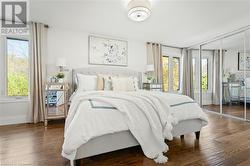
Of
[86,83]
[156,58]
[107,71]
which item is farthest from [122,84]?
[156,58]

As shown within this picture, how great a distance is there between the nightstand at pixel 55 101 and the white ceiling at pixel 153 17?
4.89 ft

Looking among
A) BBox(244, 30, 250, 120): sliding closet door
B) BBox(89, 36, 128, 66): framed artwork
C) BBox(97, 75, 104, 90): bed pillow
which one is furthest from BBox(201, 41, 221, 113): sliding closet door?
BBox(97, 75, 104, 90): bed pillow

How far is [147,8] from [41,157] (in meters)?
2.58

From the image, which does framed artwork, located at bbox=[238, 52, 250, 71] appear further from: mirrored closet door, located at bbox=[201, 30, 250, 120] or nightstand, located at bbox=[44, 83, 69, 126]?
nightstand, located at bbox=[44, 83, 69, 126]

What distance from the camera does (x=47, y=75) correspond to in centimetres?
389

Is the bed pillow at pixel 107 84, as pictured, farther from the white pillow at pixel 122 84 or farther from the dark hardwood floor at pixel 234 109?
the dark hardwood floor at pixel 234 109

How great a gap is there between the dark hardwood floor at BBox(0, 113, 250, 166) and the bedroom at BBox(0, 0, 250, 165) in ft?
0.04

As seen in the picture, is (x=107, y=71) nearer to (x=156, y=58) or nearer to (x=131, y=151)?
(x=156, y=58)

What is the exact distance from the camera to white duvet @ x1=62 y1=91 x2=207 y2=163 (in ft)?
5.10

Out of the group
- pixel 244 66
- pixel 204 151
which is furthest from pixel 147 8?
pixel 244 66

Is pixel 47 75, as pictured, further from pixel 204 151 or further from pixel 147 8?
pixel 204 151

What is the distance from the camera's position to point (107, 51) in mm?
4633

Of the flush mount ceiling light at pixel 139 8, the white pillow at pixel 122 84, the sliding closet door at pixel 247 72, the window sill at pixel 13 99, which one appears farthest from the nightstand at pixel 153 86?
the window sill at pixel 13 99

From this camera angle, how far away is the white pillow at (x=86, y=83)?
3658 millimetres
